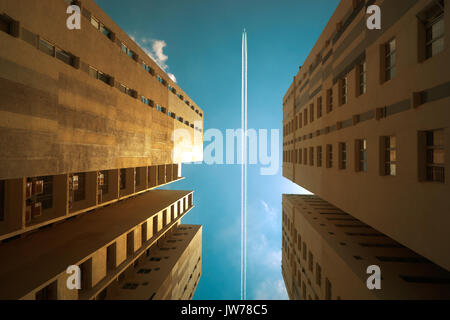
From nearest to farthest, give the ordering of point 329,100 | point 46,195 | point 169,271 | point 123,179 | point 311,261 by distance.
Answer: point 46,195 < point 329,100 < point 123,179 < point 311,261 < point 169,271

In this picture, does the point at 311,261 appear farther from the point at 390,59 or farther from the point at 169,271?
the point at 390,59

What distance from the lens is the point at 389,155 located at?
1052cm

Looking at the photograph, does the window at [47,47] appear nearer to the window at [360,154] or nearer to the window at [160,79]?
the window at [160,79]

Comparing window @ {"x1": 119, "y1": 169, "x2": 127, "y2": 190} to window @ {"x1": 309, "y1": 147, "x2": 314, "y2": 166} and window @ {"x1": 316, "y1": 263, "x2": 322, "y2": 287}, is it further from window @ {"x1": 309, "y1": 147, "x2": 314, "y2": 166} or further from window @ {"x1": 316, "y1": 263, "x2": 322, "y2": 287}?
window @ {"x1": 316, "y1": 263, "x2": 322, "y2": 287}

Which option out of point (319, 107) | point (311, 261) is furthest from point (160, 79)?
point (311, 261)

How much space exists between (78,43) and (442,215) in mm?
22318

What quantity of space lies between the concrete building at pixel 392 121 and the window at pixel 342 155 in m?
0.08

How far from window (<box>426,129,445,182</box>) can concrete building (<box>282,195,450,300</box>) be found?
910cm

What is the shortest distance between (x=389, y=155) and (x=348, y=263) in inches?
392

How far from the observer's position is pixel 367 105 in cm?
1196

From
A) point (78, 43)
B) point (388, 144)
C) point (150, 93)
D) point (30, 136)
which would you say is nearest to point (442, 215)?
point (388, 144)

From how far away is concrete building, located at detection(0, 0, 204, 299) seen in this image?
26.8ft

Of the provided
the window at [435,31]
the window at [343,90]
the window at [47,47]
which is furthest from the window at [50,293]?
the window at [343,90]

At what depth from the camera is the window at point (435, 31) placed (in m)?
7.67
